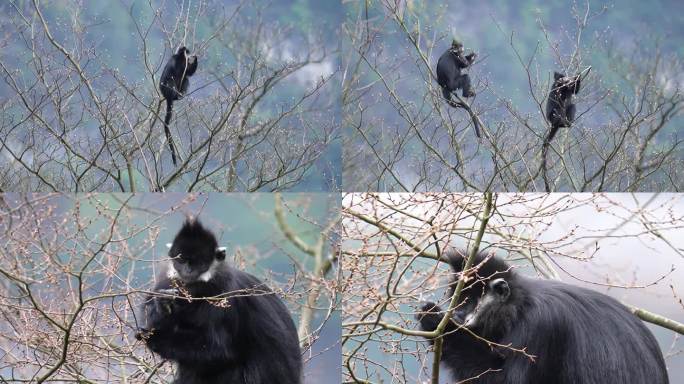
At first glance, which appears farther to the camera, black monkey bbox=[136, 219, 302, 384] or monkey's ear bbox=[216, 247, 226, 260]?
monkey's ear bbox=[216, 247, 226, 260]

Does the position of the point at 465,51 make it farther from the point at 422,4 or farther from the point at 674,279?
the point at 674,279

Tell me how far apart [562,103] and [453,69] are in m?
0.70

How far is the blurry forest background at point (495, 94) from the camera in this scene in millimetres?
4969

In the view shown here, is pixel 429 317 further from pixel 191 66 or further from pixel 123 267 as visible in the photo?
pixel 191 66

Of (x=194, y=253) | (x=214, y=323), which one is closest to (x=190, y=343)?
(x=214, y=323)

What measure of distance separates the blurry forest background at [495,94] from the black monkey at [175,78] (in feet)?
3.09

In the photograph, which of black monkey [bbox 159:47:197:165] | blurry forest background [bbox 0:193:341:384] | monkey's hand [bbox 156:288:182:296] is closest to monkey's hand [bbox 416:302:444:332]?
Answer: blurry forest background [bbox 0:193:341:384]

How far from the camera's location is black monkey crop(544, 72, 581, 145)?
4945mm

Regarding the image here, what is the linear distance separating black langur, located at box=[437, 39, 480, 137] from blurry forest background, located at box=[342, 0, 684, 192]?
1.8 inches

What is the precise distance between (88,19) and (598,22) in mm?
3066

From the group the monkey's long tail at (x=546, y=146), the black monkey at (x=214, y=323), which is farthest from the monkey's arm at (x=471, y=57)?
the black monkey at (x=214, y=323)

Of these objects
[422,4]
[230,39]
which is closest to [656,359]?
[422,4]

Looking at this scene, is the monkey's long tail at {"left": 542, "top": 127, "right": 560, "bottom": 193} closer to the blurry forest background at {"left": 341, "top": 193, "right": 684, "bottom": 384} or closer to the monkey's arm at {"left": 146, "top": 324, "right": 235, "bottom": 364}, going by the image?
the blurry forest background at {"left": 341, "top": 193, "right": 684, "bottom": 384}

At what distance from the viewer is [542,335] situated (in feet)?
13.6
